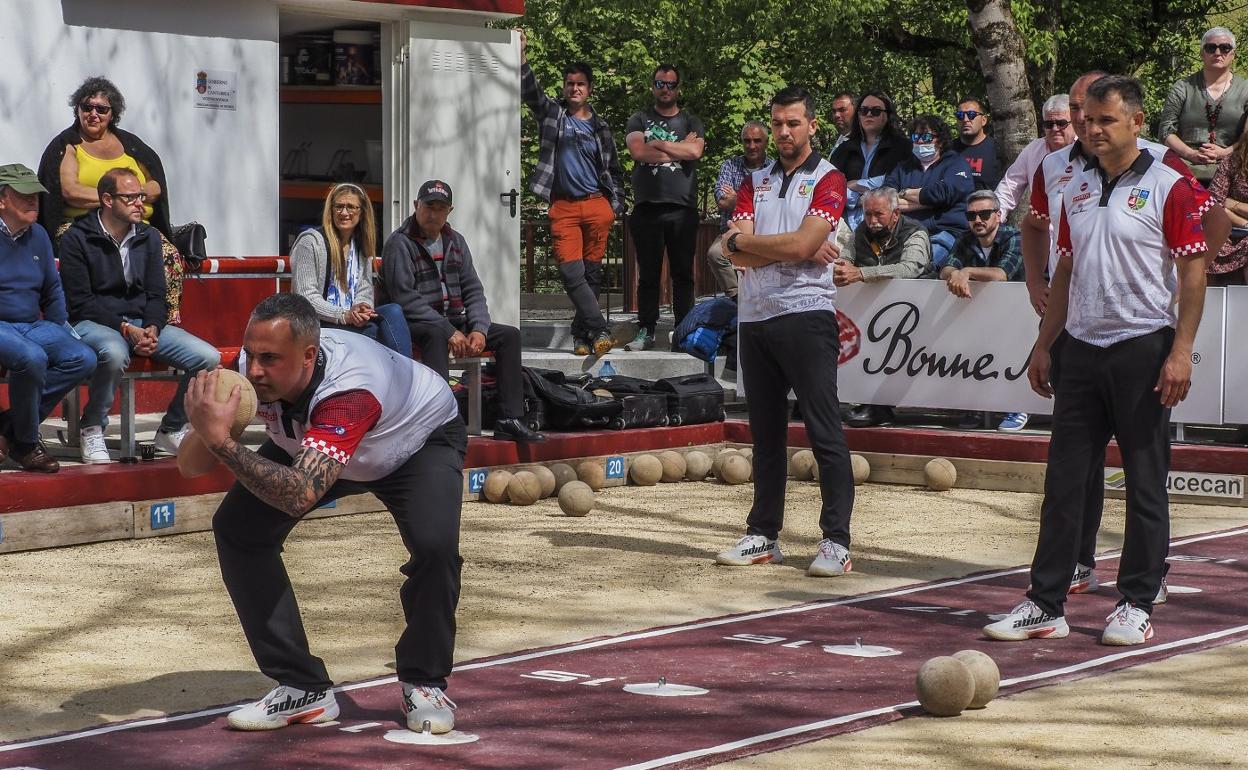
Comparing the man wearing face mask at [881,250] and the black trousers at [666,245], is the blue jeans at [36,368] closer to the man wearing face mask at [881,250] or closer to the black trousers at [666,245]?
the man wearing face mask at [881,250]

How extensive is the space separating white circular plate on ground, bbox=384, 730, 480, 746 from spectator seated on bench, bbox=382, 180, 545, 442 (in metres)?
5.08

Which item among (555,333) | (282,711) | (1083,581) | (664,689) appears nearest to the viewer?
(282,711)

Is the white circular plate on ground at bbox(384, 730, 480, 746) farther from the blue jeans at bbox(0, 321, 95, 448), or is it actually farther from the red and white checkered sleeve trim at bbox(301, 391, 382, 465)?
the blue jeans at bbox(0, 321, 95, 448)

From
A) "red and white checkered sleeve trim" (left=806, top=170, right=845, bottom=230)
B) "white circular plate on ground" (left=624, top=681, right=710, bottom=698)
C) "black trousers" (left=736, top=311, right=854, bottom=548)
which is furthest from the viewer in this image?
"black trousers" (left=736, top=311, right=854, bottom=548)

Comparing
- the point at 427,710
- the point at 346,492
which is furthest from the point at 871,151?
the point at 427,710

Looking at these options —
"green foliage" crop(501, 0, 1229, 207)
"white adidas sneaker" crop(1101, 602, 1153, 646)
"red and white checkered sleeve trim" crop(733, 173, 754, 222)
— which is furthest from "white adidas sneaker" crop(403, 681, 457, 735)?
"green foliage" crop(501, 0, 1229, 207)

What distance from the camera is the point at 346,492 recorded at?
231 inches

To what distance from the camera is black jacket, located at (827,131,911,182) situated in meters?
12.9

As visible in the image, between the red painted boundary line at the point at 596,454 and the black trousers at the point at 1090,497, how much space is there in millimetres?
2886

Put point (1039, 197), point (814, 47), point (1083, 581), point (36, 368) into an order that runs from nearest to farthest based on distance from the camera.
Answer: point (1039, 197) < point (1083, 581) < point (36, 368) < point (814, 47)

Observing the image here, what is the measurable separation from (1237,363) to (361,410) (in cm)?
695

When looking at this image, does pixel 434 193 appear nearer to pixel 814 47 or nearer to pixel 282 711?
pixel 282 711

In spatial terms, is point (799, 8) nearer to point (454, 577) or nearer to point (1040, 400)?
point (1040, 400)

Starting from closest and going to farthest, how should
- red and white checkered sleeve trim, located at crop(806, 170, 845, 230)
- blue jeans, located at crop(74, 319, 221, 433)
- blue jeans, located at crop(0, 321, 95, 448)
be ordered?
red and white checkered sleeve trim, located at crop(806, 170, 845, 230) < blue jeans, located at crop(0, 321, 95, 448) < blue jeans, located at crop(74, 319, 221, 433)
